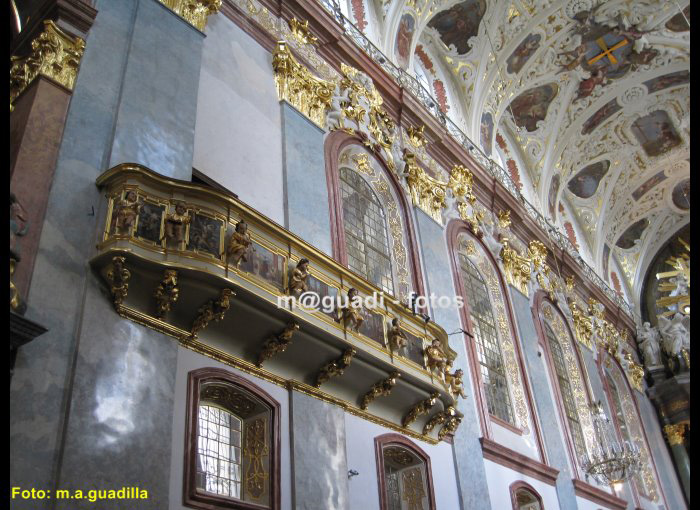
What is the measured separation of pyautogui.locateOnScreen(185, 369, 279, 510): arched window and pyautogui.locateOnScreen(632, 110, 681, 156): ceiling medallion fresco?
19.4 meters

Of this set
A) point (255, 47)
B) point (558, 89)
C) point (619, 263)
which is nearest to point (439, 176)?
point (255, 47)

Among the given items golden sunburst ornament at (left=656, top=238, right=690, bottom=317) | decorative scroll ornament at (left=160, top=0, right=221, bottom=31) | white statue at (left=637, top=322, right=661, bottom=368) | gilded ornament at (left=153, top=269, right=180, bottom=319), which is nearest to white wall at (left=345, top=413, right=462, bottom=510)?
gilded ornament at (left=153, top=269, right=180, bottom=319)

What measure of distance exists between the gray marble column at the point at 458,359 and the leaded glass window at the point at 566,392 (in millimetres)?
4898

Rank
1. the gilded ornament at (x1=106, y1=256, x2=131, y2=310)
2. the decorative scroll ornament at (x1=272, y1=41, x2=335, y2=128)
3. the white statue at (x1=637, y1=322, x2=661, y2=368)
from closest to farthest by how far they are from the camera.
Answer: the gilded ornament at (x1=106, y1=256, x2=131, y2=310) → the decorative scroll ornament at (x1=272, y1=41, x2=335, y2=128) → the white statue at (x1=637, y1=322, x2=661, y2=368)

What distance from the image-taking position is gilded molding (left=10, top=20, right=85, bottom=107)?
7.93 meters

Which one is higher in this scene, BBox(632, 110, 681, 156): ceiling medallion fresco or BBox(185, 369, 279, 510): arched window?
BBox(632, 110, 681, 156): ceiling medallion fresco

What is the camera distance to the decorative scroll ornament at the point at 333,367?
349 inches

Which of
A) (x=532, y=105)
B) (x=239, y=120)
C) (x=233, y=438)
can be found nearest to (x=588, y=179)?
(x=532, y=105)

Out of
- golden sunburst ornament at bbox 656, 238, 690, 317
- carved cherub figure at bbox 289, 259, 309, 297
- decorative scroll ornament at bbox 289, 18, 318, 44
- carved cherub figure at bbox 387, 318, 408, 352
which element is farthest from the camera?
golden sunburst ornament at bbox 656, 238, 690, 317

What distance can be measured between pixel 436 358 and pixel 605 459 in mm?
6586

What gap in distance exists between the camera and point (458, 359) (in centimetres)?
1266

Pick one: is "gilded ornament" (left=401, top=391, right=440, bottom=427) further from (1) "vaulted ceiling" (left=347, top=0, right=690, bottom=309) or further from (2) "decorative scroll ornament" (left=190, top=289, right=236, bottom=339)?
(1) "vaulted ceiling" (left=347, top=0, right=690, bottom=309)

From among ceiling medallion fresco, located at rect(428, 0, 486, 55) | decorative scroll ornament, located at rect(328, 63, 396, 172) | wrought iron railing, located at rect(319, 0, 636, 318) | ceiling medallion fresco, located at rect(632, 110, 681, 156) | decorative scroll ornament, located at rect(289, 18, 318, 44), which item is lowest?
decorative scroll ornament, located at rect(328, 63, 396, 172)
